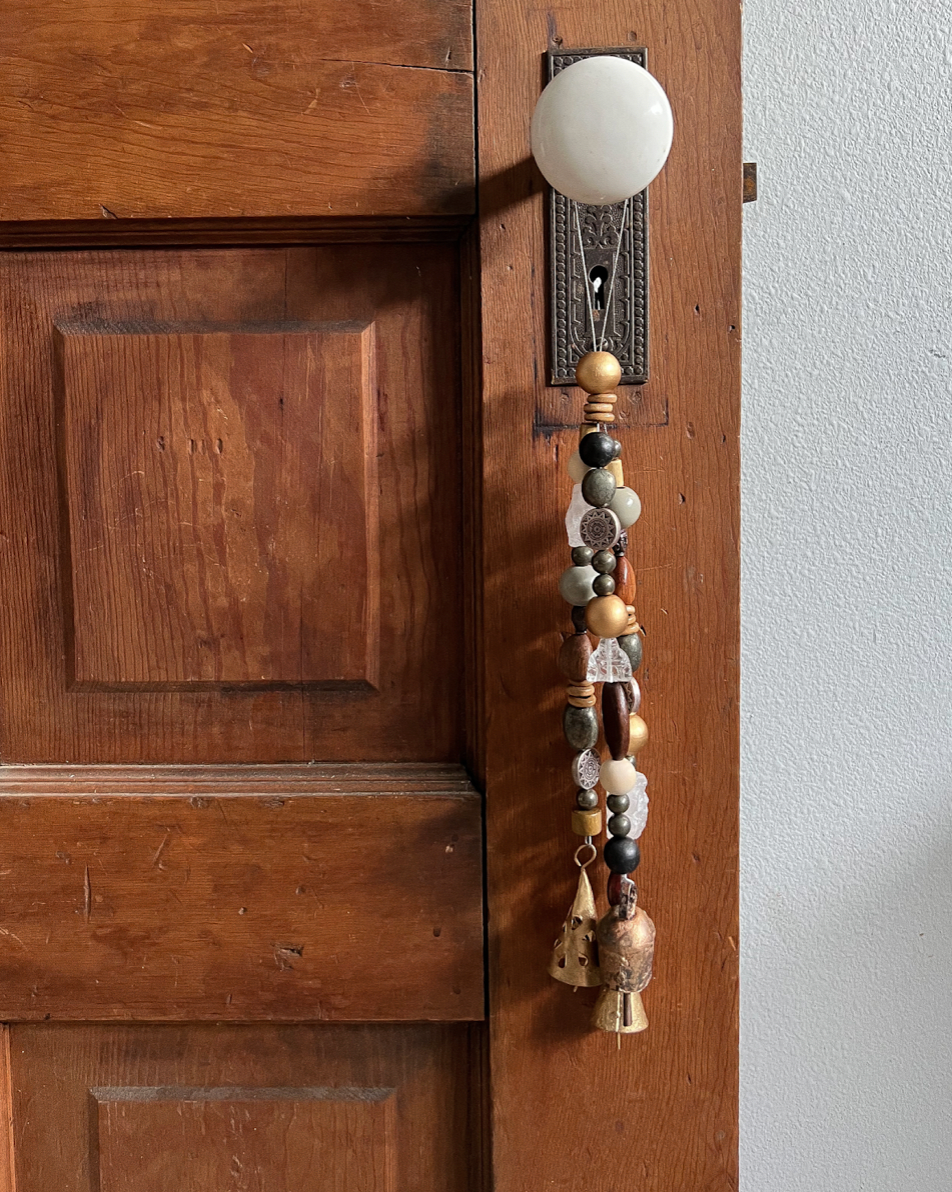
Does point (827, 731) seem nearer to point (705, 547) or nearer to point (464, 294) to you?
point (705, 547)

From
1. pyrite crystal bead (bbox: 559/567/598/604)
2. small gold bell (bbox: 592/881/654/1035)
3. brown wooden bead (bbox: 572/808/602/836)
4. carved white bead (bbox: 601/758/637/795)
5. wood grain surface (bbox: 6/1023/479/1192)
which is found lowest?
wood grain surface (bbox: 6/1023/479/1192)

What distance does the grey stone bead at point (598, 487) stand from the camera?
0.45 m

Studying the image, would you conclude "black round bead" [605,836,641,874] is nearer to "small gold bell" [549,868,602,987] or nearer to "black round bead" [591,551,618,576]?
"small gold bell" [549,868,602,987]

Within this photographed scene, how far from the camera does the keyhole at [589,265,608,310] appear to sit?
1.61 ft

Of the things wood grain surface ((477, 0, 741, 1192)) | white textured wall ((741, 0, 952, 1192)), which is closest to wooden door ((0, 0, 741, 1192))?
wood grain surface ((477, 0, 741, 1192))

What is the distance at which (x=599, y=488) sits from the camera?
45 cm

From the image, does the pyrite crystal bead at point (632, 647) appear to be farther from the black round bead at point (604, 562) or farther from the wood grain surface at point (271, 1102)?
the wood grain surface at point (271, 1102)

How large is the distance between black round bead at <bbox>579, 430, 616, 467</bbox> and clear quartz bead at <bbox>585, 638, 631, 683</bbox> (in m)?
0.10

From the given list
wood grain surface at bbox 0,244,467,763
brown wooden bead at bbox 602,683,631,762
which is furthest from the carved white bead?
wood grain surface at bbox 0,244,467,763

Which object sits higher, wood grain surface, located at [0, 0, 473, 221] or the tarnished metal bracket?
wood grain surface, located at [0, 0, 473, 221]

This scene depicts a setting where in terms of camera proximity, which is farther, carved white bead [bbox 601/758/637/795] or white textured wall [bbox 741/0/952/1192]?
white textured wall [bbox 741/0/952/1192]

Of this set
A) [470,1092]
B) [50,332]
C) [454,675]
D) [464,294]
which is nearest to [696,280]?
[464,294]

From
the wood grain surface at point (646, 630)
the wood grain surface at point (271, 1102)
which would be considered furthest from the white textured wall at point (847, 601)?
the wood grain surface at point (271, 1102)

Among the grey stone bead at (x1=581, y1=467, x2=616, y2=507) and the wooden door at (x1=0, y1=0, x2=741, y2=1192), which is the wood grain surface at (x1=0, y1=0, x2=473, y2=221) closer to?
the wooden door at (x1=0, y1=0, x2=741, y2=1192)
